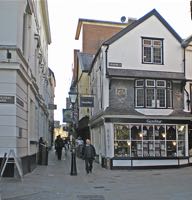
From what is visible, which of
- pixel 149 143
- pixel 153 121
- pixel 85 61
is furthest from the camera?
pixel 85 61

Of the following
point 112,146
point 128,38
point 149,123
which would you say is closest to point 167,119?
point 149,123

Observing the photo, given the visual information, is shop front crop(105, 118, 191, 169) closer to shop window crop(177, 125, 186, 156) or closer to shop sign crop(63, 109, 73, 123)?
shop window crop(177, 125, 186, 156)

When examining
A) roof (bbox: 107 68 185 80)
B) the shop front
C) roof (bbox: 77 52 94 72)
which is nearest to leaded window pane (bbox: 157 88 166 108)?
roof (bbox: 107 68 185 80)

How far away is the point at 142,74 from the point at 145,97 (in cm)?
140

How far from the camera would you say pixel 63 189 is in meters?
14.6

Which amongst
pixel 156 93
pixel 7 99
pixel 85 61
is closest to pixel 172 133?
pixel 156 93

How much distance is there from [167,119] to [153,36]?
5.19m

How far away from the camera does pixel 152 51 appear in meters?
27.2

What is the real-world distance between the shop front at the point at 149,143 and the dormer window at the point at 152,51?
3733 millimetres

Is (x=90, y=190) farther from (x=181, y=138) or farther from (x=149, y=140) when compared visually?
(x=181, y=138)

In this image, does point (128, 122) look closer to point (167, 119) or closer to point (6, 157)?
point (167, 119)

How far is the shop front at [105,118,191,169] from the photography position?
2567 cm

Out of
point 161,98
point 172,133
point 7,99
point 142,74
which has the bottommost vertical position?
point 172,133

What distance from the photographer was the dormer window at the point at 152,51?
88.9ft
